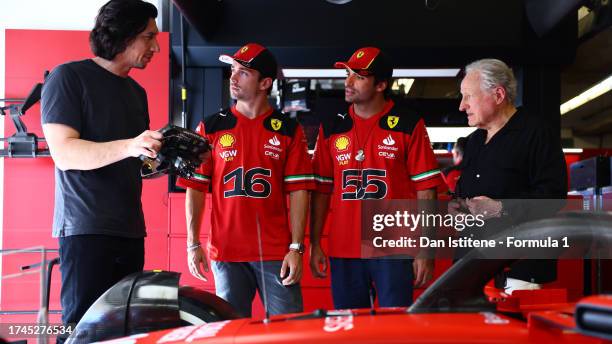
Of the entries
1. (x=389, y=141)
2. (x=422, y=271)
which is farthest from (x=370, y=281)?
(x=389, y=141)

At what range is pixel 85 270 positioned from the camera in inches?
79.1

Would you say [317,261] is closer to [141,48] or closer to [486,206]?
[486,206]

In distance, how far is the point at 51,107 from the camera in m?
2.06

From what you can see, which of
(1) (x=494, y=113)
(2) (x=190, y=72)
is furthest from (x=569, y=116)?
(1) (x=494, y=113)

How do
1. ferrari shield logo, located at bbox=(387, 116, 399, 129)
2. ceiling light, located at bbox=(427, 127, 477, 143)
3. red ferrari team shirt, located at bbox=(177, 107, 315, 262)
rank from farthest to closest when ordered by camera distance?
ceiling light, located at bbox=(427, 127, 477, 143)
ferrari shield logo, located at bbox=(387, 116, 399, 129)
red ferrari team shirt, located at bbox=(177, 107, 315, 262)

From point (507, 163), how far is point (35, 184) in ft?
12.8

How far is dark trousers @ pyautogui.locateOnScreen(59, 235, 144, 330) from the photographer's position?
78.9 inches

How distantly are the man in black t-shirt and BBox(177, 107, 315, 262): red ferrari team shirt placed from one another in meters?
0.42

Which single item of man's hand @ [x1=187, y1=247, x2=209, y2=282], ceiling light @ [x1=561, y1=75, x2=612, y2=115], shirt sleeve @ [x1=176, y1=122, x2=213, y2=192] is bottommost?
man's hand @ [x1=187, y1=247, x2=209, y2=282]

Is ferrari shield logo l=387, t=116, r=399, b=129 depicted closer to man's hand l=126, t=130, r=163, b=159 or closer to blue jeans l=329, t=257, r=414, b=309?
blue jeans l=329, t=257, r=414, b=309

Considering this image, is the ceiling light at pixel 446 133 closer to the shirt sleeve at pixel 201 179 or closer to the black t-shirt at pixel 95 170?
the shirt sleeve at pixel 201 179

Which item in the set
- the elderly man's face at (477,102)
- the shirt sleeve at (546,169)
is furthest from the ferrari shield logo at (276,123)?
the shirt sleeve at (546,169)

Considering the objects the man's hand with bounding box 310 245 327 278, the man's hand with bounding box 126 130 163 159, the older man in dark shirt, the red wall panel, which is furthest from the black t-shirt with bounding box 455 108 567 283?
the red wall panel

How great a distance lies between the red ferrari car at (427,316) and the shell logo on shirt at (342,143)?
114 cm
